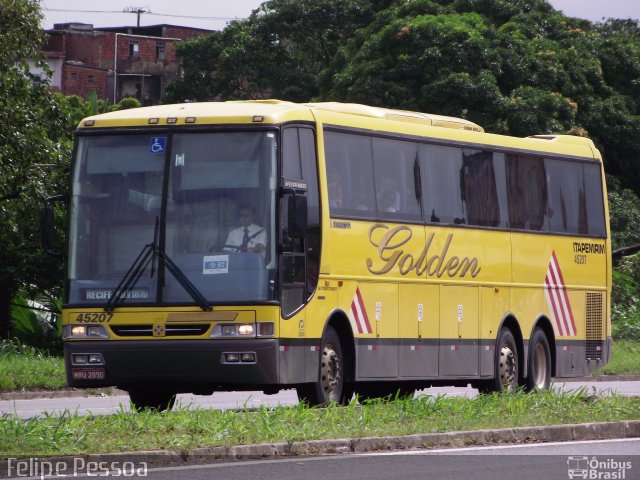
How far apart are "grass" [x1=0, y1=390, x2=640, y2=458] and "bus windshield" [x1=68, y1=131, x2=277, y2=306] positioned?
7.24 feet

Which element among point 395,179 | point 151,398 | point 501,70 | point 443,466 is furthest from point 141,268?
point 501,70

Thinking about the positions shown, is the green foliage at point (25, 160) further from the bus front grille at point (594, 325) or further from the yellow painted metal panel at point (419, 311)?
the bus front grille at point (594, 325)

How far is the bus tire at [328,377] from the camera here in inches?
653

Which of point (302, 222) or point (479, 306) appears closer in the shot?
point (302, 222)

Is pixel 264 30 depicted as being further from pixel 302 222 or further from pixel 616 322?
pixel 302 222

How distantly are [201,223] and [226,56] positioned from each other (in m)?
45.4

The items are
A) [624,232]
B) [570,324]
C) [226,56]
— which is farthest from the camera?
[226,56]

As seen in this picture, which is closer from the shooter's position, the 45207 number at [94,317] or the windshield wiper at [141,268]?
the windshield wiper at [141,268]

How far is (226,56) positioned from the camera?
60688mm

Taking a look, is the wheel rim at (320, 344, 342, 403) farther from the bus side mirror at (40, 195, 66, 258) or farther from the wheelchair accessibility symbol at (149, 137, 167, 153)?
Result: the bus side mirror at (40, 195, 66, 258)

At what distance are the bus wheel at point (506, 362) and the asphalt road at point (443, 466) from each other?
816 cm

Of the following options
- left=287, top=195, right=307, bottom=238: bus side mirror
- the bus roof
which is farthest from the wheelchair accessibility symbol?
left=287, top=195, right=307, bottom=238: bus side mirror

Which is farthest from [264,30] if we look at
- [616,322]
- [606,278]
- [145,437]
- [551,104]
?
[145,437]

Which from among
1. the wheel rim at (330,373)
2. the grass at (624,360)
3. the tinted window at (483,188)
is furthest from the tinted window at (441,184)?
the grass at (624,360)
